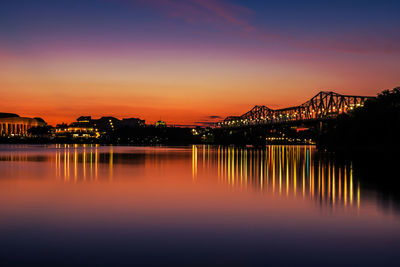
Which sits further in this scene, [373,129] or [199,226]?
[373,129]

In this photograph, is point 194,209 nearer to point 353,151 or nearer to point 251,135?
point 353,151

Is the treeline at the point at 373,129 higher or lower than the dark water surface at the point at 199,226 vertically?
higher

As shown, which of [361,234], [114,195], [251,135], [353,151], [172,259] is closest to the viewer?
[172,259]

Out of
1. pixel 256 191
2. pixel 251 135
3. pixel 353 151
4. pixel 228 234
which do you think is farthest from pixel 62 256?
pixel 251 135

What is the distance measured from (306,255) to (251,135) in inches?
5001

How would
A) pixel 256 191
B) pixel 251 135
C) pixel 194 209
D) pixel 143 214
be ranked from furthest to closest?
1. pixel 251 135
2. pixel 256 191
3. pixel 194 209
4. pixel 143 214

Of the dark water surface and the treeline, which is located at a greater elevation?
the treeline

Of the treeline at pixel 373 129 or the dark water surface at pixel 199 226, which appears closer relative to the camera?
the dark water surface at pixel 199 226

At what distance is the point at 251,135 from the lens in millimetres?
135250

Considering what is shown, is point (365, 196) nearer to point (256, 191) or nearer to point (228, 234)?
point (256, 191)

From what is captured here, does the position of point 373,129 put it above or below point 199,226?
above

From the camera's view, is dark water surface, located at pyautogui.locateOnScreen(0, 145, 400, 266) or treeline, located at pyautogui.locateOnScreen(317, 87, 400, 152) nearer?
dark water surface, located at pyautogui.locateOnScreen(0, 145, 400, 266)

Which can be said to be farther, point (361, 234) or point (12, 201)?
point (12, 201)

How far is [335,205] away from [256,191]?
209 inches
